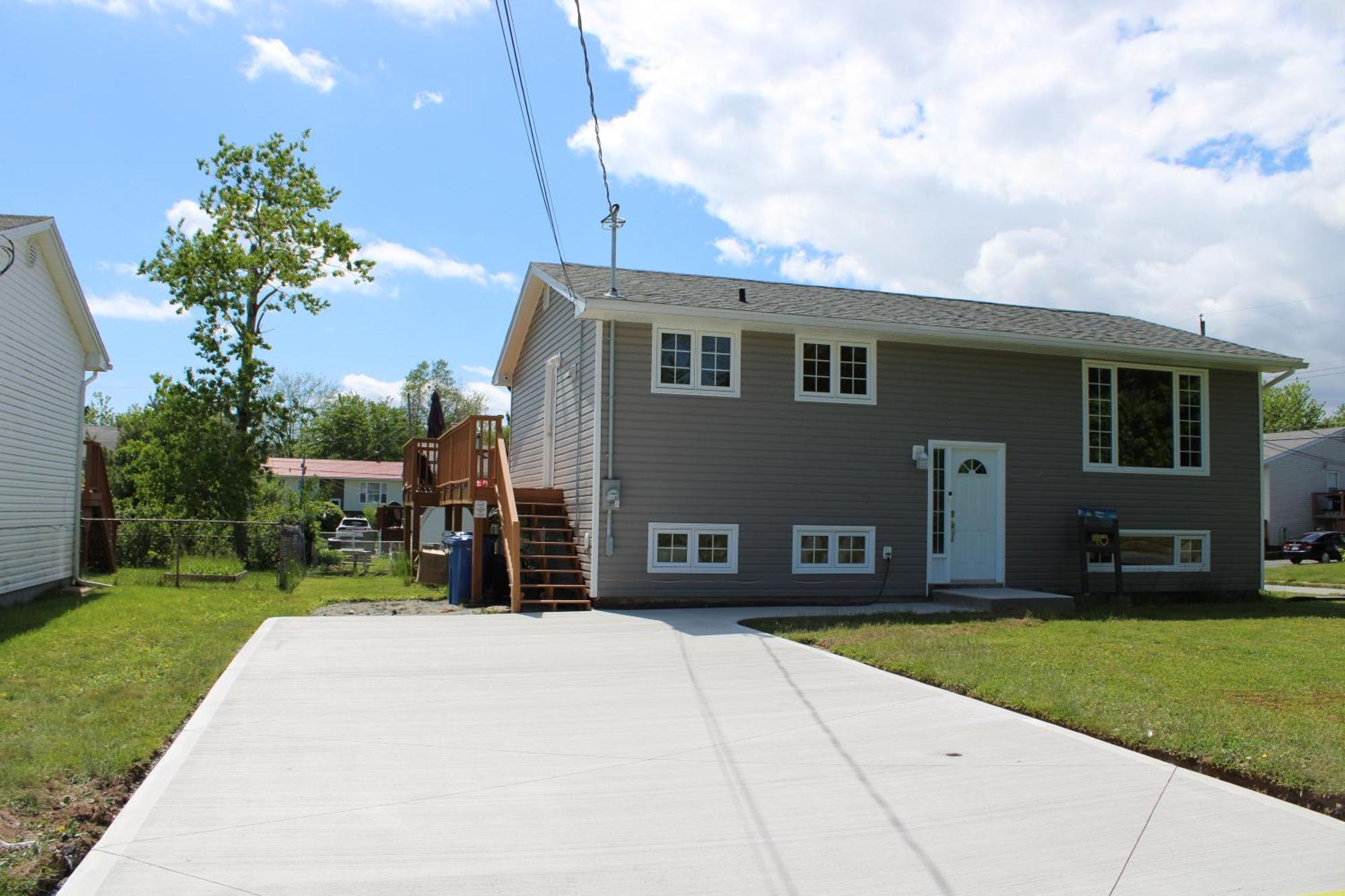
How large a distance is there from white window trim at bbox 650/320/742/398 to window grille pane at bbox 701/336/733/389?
0.03 meters

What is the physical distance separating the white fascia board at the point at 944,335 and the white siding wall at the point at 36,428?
298 inches

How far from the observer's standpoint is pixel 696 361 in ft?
43.5

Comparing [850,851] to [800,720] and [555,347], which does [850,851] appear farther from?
[555,347]

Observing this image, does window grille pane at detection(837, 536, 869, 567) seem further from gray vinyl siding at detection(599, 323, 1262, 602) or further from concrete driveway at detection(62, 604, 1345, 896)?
concrete driveway at detection(62, 604, 1345, 896)

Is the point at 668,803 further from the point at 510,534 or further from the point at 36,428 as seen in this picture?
the point at 36,428

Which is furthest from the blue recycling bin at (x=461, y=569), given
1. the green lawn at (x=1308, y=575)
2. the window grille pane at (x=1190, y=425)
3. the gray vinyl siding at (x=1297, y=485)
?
the gray vinyl siding at (x=1297, y=485)

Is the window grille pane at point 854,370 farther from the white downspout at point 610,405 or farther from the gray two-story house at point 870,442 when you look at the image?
the white downspout at point 610,405

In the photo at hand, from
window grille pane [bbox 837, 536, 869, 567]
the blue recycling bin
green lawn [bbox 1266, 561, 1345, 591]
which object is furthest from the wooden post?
green lawn [bbox 1266, 561, 1345, 591]

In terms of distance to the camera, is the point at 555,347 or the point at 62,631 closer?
the point at 62,631

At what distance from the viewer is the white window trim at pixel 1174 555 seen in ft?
49.7

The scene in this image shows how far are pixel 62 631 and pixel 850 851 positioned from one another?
9278 mm

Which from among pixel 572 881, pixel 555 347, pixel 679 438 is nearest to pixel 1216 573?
pixel 679 438

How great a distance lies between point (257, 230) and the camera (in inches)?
1014

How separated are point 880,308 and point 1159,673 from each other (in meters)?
8.54
